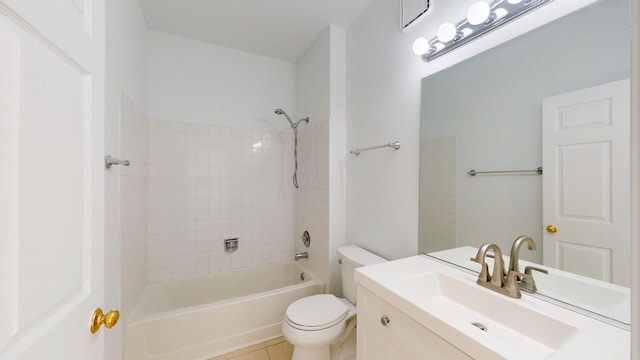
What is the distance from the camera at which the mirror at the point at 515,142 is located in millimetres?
753

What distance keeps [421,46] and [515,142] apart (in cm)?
68

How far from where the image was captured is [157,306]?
1909mm

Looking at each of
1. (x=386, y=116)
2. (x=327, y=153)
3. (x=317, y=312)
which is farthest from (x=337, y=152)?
(x=317, y=312)

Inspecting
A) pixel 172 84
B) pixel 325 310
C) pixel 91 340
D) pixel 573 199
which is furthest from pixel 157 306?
pixel 573 199

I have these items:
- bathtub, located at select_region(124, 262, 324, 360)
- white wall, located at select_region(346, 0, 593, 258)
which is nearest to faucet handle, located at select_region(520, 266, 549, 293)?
white wall, located at select_region(346, 0, 593, 258)

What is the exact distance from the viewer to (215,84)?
2270mm

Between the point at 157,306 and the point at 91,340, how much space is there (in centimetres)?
160

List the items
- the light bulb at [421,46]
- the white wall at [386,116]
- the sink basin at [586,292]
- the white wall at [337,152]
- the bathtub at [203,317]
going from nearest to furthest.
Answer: the sink basin at [586,292], the light bulb at [421,46], the white wall at [386,116], the bathtub at [203,317], the white wall at [337,152]

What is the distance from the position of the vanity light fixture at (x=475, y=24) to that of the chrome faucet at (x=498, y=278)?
3.02 ft

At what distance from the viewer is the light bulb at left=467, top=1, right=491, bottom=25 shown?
0.98 m

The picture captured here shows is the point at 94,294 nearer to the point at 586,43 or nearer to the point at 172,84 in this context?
the point at 586,43

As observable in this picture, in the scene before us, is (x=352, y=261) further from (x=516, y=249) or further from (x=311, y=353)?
(x=516, y=249)

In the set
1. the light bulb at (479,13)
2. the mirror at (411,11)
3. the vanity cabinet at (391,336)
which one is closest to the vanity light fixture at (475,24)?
the light bulb at (479,13)

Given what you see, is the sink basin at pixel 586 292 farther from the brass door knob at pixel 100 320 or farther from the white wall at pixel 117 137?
the white wall at pixel 117 137
